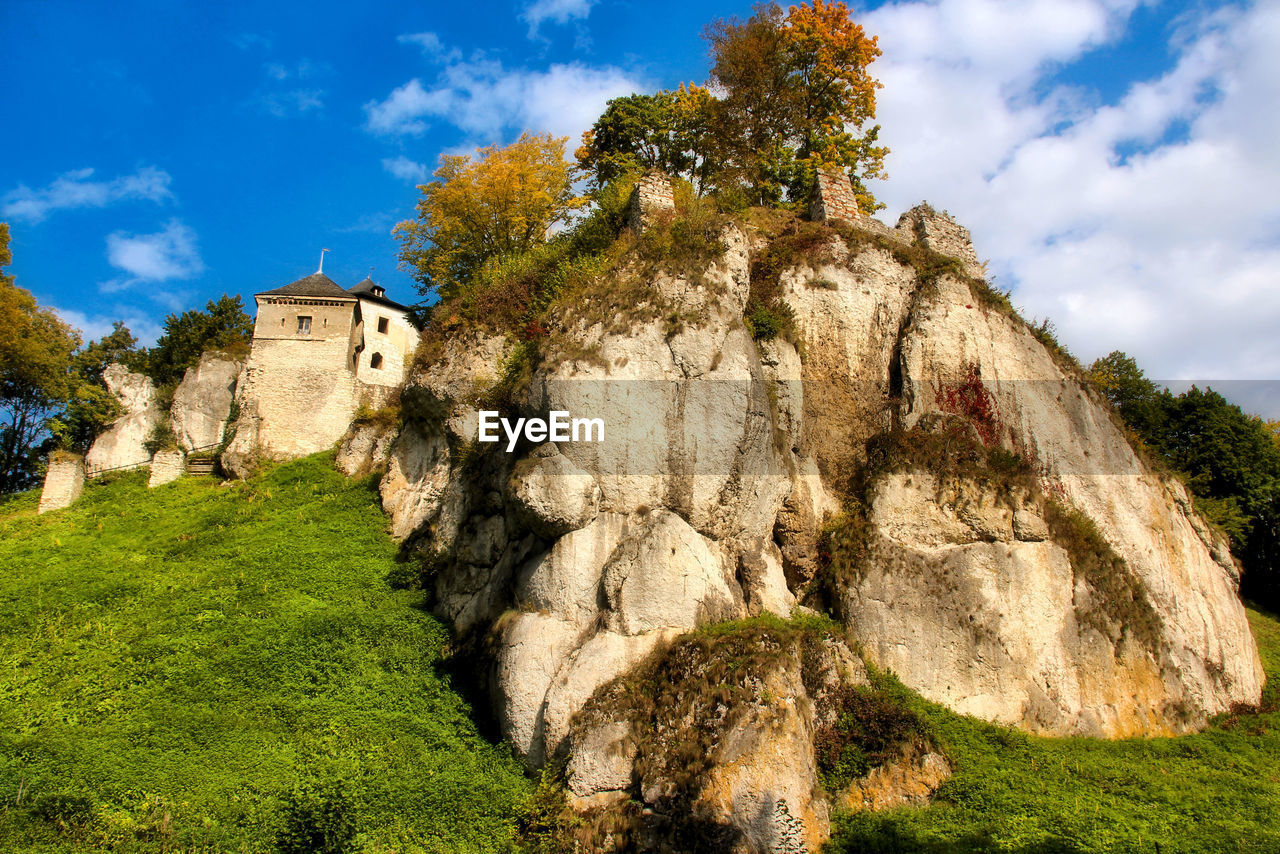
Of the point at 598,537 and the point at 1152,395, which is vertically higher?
the point at 1152,395

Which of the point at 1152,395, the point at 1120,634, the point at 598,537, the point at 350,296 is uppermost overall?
the point at 350,296

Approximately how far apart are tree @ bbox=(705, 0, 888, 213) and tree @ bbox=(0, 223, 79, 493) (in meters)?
26.6

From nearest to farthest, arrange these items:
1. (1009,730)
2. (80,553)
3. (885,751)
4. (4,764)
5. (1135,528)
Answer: (4,764) → (885,751) → (1009,730) → (1135,528) → (80,553)

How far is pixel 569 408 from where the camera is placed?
1376 cm

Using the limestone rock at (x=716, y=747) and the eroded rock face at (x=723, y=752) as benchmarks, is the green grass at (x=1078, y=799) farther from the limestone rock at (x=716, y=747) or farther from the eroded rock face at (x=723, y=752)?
the limestone rock at (x=716, y=747)

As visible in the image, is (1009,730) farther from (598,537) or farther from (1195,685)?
(598,537)

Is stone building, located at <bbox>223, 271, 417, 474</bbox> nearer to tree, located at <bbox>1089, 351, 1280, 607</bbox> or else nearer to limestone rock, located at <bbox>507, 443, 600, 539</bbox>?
limestone rock, located at <bbox>507, 443, 600, 539</bbox>

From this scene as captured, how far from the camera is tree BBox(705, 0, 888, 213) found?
24.4 meters

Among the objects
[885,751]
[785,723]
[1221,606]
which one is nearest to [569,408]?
[785,723]

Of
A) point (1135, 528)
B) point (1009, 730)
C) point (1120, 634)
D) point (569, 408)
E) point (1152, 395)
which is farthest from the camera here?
point (1152, 395)

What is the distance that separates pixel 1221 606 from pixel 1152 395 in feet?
56.2

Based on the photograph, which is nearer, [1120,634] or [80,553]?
[1120,634]

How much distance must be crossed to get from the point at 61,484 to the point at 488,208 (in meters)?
16.4

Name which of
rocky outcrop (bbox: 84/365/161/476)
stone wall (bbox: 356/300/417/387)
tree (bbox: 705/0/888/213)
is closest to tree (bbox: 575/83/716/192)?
tree (bbox: 705/0/888/213)
